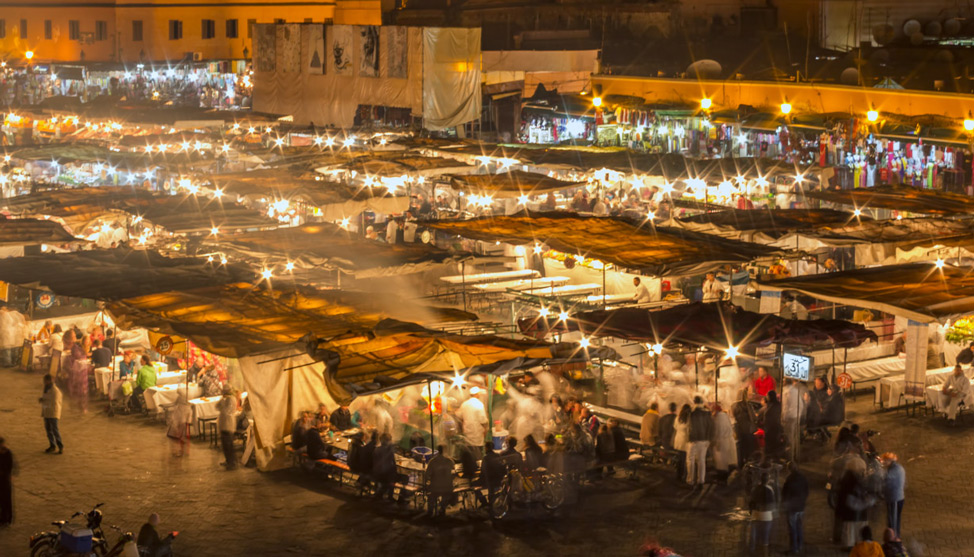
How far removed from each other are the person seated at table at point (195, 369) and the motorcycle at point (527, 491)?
671 cm

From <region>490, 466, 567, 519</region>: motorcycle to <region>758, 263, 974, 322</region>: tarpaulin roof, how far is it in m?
4.49

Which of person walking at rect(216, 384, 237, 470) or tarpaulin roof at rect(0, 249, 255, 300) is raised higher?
tarpaulin roof at rect(0, 249, 255, 300)

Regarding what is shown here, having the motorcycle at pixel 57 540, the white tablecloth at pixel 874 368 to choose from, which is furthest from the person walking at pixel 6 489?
the white tablecloth at pixel 874 368

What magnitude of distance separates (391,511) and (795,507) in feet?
14.2

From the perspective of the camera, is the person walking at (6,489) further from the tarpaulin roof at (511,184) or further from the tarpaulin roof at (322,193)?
the tarpaulin roof at (511,184)

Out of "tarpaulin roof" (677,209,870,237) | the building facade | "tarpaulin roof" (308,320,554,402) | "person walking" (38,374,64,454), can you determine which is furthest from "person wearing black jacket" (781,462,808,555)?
the building facade

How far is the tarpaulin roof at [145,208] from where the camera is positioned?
2439cm

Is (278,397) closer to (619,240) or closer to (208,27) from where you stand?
(619,240)

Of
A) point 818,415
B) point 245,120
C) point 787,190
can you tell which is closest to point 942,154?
point 787,190

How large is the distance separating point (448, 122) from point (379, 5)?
29.8 metres

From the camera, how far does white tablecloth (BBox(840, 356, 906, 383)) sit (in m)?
18.1

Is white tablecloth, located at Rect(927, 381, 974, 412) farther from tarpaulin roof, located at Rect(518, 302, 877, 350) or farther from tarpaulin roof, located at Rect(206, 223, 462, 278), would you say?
tarpaulin roof, located at Rect(206, 223, 462, 278)

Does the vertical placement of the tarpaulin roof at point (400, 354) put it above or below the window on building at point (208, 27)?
below

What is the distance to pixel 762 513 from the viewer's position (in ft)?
40.3
